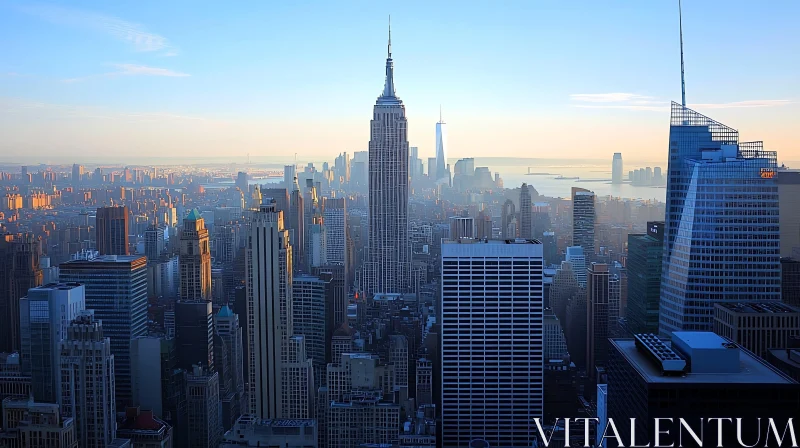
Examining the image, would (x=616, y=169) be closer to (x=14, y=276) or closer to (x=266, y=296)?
(x=266, y=296)

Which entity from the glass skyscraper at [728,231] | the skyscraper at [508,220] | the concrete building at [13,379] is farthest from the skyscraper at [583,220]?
the concrete building at [13,379]

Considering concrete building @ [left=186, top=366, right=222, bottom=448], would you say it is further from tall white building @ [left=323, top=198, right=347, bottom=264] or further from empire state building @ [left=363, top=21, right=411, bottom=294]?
empire state building @ [left=363, top=21, right=411, bottom=294]

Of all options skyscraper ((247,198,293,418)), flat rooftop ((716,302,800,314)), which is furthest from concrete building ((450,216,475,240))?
flat rooftop ((716,302,800,314))

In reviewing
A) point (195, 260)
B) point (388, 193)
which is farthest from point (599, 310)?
point (388, 193)

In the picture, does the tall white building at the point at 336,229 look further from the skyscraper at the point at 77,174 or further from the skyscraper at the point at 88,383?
the skyscraper at the point at 88,383

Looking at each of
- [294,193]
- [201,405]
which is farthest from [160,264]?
[201,405]
